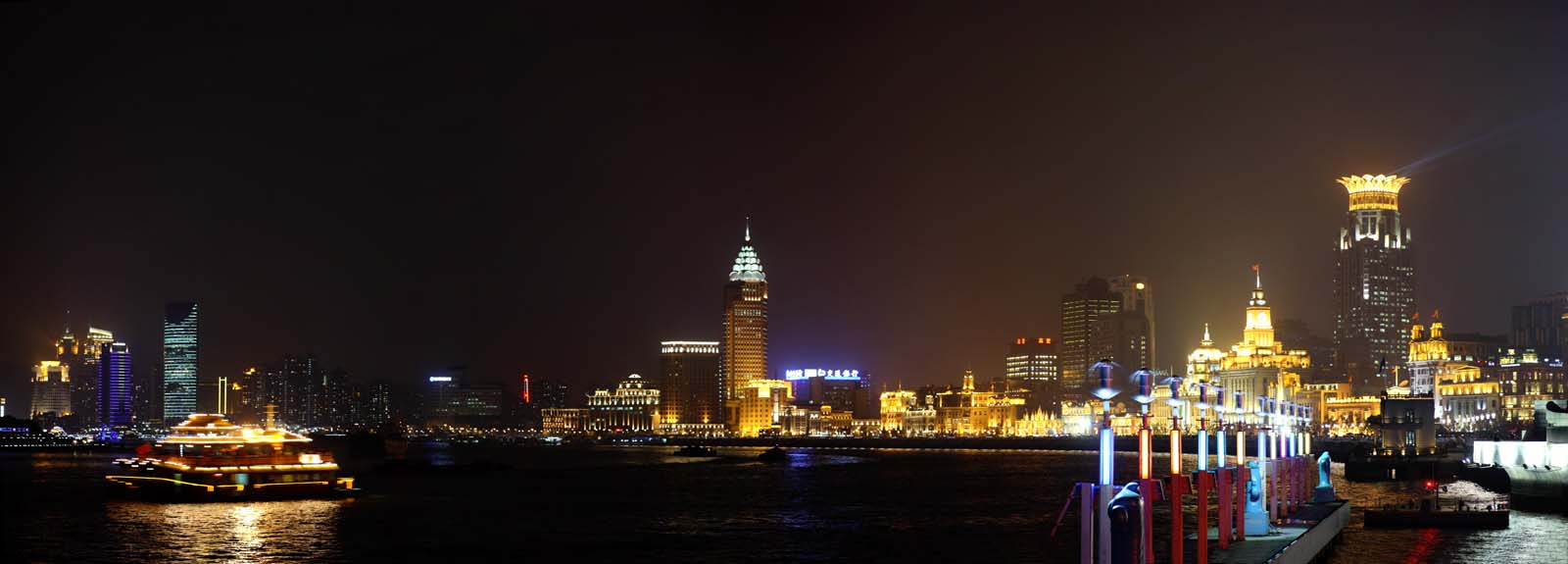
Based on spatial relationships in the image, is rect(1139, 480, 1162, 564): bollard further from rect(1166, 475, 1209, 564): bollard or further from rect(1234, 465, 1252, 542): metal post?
rect(1234, 465, 1252, 542): metal post

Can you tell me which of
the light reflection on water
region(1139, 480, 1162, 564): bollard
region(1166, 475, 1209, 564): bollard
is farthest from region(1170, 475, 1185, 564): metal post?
the light reflection on water

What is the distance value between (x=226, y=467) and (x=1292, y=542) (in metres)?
55.9

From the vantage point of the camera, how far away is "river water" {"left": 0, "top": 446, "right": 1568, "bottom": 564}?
46.2 m

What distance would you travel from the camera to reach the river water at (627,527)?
46.2 m

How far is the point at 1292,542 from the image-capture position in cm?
3394

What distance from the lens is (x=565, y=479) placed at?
11188 cm

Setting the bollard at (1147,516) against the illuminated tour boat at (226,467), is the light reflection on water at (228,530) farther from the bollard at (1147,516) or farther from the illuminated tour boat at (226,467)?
the bollard at (1147,516)

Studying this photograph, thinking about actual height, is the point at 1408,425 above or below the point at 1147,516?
below

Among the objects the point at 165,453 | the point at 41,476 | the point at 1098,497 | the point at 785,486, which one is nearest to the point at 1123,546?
the point at 1098,497

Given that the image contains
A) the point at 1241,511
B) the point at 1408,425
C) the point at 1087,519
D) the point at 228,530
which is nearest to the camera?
the point at 1087,519

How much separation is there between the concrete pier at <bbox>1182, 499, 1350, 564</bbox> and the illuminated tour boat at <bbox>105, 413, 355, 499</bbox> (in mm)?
49008

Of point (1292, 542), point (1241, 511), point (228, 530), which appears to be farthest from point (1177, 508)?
point (228, 530)

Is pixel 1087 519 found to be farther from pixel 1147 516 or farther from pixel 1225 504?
pixel 1225 504

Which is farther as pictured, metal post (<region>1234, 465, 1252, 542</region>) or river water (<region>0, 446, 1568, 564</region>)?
river water (<region>0, 446, 1568, 564</region>)
